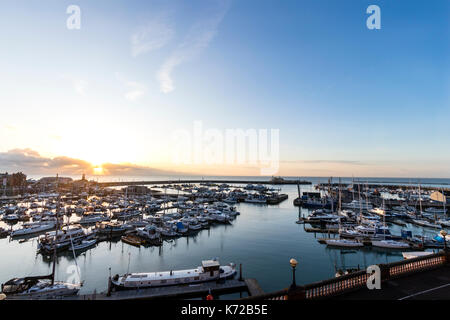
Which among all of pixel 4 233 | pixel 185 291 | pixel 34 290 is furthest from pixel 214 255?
pixel 4 233

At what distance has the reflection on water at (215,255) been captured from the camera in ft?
88.4

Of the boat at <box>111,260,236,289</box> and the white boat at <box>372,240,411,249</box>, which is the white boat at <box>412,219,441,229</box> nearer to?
the white boat at <box>372,240,411,249</box>

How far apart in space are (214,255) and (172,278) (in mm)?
11797

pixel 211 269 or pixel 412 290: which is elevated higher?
pixel 412 290

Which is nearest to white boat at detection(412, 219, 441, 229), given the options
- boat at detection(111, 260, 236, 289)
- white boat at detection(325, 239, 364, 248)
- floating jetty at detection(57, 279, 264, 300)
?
white boat at detection(325, 239, 364, 248)

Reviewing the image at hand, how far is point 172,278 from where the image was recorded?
2275 cm

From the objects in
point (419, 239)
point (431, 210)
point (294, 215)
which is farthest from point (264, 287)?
point (431, 210)

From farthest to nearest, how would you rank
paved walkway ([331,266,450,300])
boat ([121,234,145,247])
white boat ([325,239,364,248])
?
1. boat ([121,234,145,247])
2. white boat ([325,239,364,248])
3. paved walkway ([331,266,450,300])

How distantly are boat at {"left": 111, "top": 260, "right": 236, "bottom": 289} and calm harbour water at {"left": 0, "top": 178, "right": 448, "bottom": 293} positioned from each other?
3136 mm

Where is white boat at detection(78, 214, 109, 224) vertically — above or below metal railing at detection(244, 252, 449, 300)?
below

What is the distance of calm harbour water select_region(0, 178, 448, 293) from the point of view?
26906 mm

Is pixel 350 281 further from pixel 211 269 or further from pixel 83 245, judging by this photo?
pixel 83 245

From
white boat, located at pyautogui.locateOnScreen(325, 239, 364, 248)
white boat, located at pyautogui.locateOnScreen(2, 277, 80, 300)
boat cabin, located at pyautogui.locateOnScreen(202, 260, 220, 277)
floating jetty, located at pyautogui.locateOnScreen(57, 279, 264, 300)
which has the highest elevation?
boat cabin, located at pyautogui.locateOnScreen(202, 260, 220, 277)
